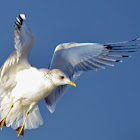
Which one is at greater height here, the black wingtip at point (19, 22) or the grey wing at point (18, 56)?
the black wingtip at point (19, 22)

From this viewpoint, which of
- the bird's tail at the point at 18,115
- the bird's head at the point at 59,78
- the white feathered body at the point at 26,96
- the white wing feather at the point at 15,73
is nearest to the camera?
the white wing feather at the point at 15,73

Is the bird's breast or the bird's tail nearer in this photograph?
the bird's breast

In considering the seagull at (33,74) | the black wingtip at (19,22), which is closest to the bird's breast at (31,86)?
the seagull at (33,74)

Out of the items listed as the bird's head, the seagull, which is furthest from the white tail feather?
the bird's head

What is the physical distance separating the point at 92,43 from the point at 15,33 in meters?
1.19

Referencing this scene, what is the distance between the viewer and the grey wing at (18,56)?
493 cm

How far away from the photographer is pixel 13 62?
17.3ft

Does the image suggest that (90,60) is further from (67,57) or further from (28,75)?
(28,75)

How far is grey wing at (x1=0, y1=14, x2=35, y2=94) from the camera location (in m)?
4.93

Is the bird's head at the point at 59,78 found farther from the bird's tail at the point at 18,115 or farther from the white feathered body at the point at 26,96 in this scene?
the bird's tail at the point at 18,115

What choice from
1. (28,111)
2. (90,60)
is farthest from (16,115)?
(90,60)

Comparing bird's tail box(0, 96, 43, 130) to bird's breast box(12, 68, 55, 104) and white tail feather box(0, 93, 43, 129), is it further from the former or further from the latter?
bird's breast box(12, 68, 55, 104)

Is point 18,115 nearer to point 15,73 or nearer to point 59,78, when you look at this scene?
point 15,73

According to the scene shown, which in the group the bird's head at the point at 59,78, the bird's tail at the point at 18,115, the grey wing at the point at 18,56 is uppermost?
the grey wing at the point at 18,56
